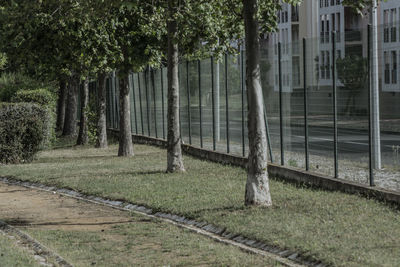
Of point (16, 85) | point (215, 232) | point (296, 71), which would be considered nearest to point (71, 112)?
point (16, 85)

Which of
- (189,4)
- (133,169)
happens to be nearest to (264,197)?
(189,4)

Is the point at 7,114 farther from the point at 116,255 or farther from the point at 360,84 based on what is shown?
the point at 116,255

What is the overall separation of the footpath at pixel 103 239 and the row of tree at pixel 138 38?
200 centimetres

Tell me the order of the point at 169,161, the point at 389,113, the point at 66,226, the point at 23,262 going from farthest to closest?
1. the point at 169,161
2. the point at 389,113
3. the point at 66,226
4. the point at 23,262

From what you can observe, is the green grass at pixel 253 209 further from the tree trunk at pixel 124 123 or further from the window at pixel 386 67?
the tree trunk at pixel 124 123

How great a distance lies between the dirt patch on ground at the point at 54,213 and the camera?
11.6 m

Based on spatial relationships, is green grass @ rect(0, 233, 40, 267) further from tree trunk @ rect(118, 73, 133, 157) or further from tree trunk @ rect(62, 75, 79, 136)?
tree trunk @ rect(62, 75, 79, 136)

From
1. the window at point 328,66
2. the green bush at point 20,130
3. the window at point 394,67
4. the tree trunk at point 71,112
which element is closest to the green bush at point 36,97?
the green bush at point 20,130

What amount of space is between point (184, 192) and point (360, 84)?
11.7 feet

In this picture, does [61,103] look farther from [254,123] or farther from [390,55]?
[390,55]

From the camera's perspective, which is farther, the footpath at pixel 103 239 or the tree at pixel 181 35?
the tree at pixel 181 35

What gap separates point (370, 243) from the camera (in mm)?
8742

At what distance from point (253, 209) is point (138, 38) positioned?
11.1 metres

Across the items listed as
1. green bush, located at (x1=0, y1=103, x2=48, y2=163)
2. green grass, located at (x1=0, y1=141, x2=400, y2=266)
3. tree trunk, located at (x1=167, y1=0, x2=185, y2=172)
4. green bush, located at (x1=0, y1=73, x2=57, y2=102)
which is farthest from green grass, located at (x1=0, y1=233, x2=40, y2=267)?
green bush, located at (x1=0, y1=73, x2=57, y2=102)
